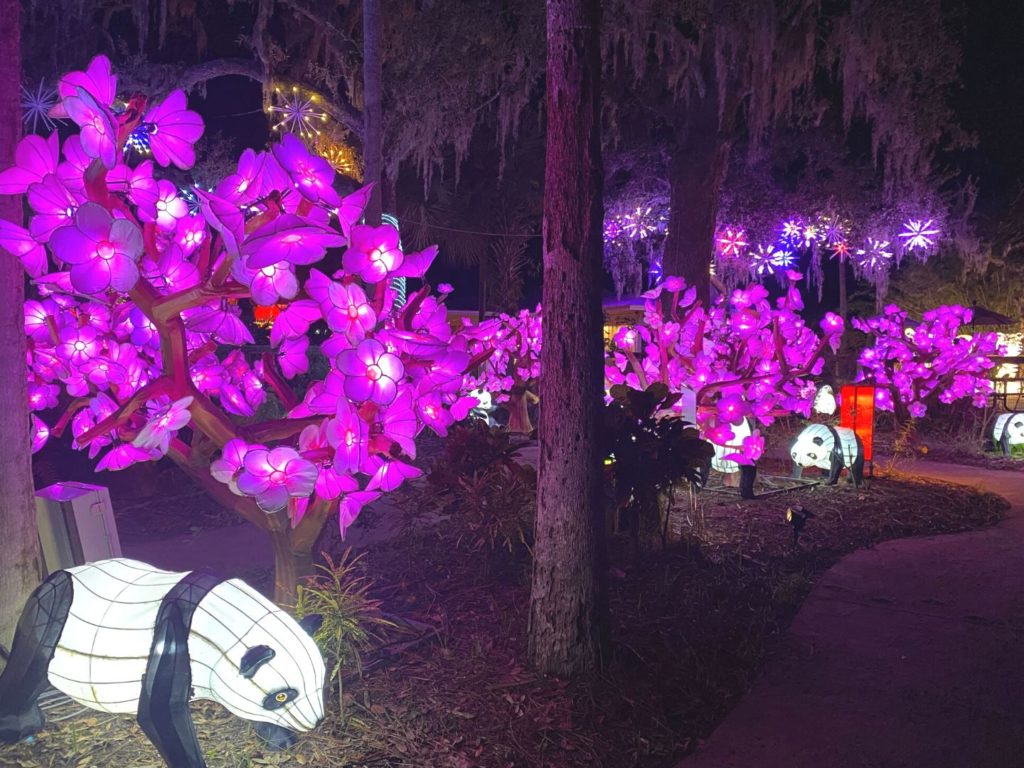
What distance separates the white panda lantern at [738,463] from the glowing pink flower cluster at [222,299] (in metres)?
4.95

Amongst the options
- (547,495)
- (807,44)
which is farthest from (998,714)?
(807,44)

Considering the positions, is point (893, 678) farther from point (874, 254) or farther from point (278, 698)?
point (874, 254)

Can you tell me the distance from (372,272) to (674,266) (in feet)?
23.5

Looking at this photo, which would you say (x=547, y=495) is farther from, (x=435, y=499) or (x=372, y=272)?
(x=435, y=499)

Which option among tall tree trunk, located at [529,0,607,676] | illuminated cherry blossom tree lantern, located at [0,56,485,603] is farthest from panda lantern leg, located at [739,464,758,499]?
illuminated cherry blossom tree lantern, located at [0,56,485,603]

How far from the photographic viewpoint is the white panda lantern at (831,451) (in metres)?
8.71

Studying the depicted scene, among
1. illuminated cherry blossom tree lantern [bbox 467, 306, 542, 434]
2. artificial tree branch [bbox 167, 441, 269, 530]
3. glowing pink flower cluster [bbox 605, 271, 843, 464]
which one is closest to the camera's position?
artificial tree branch [bbox 167, 441, 269, 530]

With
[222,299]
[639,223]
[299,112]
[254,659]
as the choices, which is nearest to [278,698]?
[254,659]

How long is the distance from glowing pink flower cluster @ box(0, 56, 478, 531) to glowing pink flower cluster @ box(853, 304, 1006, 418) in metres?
11.6

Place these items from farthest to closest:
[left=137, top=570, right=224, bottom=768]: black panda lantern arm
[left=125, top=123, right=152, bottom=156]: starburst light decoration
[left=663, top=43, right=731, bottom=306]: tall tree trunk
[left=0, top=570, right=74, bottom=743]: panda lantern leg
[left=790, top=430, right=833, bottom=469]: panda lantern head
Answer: [left=663, top=43, right=731, bottom=306]: tall tree trunk → [left=790, top=430, right=833, bottom=469]: panda lantern head → [left=125, top=123, right=152, bottom=156]: starburst light decoration → [left=0, top=570, right=74, bottom=743]: panda lantern leg → [left=137, top=570, right=224, bottom=768]: black panda lantern arm

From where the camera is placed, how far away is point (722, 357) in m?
9.76

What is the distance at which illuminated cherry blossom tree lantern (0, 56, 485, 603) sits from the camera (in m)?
2.86

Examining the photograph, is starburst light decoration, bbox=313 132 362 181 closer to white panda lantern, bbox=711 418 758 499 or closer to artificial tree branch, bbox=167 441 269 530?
white panda lantern, bbox=711 418 758 499

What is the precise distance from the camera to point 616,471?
17.9 ft
